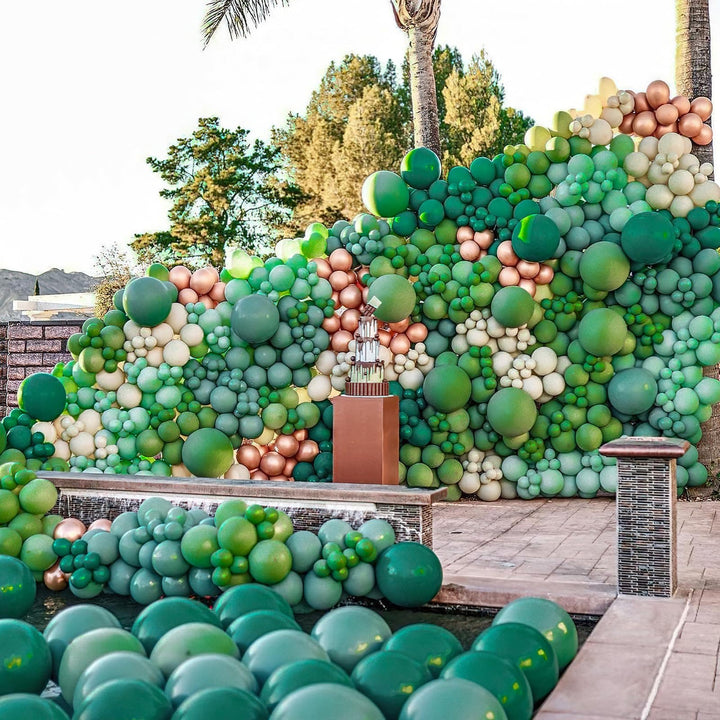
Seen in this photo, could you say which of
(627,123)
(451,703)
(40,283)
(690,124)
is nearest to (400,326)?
(627,123)

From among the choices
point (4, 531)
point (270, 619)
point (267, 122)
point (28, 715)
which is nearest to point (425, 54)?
point (4, 531)

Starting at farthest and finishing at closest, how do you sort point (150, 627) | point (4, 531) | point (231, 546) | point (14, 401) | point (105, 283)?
point (105, 283) → point (14, 401) → point (4, 531) → point (231, 546) → point (150, 627)

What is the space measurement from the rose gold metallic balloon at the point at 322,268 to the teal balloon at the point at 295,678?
6.48m

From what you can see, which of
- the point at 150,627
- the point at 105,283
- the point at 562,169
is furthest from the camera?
the point at 105,283

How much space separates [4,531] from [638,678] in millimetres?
4021

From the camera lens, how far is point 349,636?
384cm

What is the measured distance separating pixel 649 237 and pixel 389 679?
6393mm

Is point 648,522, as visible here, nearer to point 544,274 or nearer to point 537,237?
point 537,237

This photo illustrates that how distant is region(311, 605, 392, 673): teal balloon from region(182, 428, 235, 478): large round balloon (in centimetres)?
490

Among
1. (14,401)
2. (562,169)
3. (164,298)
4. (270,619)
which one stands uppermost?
(562,169)

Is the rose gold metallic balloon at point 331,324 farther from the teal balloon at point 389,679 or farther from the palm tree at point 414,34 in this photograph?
the teal balloon at point 389,679

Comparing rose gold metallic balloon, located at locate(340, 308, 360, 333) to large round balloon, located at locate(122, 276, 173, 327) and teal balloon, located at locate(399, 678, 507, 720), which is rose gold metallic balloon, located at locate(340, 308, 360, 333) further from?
teal balloon, located at locate(399, 678, 507, 720)

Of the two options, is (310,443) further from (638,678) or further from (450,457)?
(638,678)

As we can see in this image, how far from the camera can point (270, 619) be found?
13.0 ft
